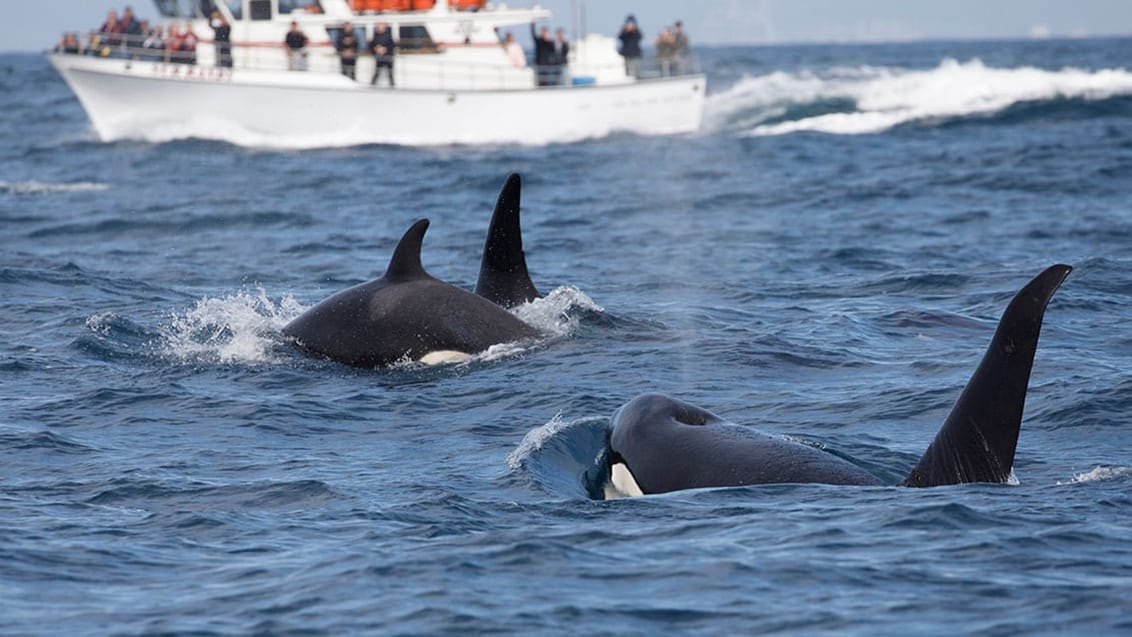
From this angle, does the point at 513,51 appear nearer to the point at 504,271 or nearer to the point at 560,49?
the point at 560,49

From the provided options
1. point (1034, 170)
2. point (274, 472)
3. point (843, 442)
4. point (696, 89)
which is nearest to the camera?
point (274, 472)

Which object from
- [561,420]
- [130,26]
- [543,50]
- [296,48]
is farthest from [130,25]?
[561,420]

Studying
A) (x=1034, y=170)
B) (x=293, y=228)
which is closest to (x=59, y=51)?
(x=293, y=228)

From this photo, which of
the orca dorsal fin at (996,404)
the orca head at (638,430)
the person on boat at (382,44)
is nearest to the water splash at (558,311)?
the orca head at (638,430)

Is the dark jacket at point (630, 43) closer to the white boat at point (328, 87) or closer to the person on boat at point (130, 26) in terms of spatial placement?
the white boat at point (328, 87)

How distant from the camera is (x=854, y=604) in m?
7.00

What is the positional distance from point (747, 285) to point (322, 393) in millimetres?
6943

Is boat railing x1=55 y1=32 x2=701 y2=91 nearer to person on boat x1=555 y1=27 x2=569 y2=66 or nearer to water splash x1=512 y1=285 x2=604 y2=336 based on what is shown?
person on boat x1=555 y1=27 x2=569 y2=66

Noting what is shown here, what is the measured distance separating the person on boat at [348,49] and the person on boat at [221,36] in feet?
9.11

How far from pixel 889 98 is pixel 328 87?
77.8ft

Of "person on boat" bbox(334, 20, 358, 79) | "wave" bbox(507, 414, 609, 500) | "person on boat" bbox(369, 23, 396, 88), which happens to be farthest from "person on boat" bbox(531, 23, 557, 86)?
"wave" bbox(507, 414, 609, 500)

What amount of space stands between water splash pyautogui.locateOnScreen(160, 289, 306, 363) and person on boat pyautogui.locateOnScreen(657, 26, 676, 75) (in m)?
28.7

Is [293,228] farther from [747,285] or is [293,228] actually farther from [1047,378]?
[1047,378]

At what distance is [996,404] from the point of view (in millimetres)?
7840
